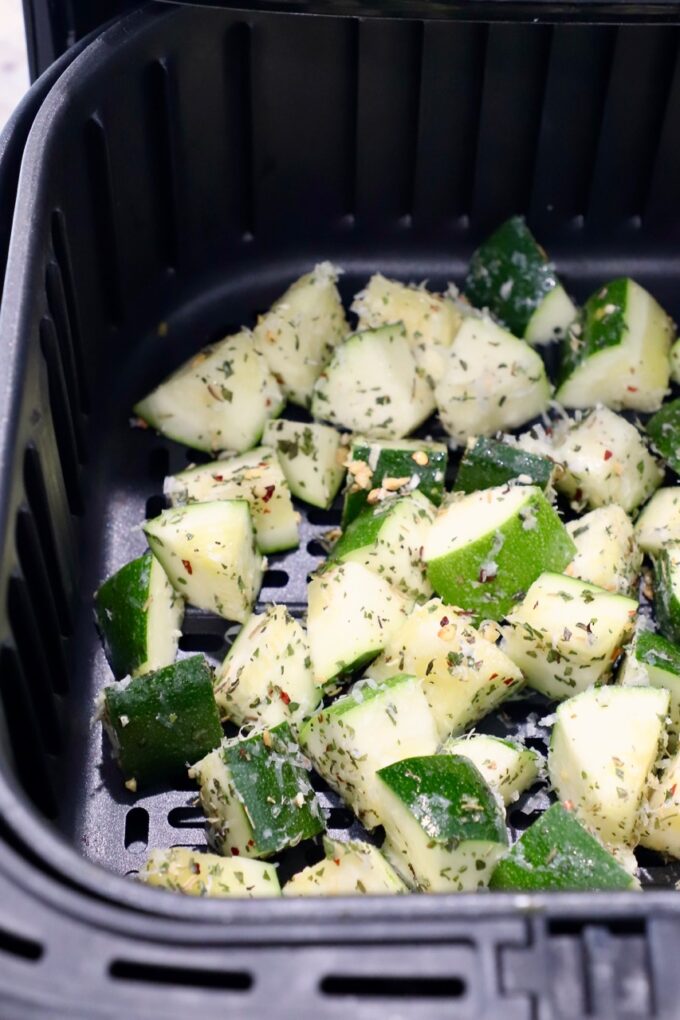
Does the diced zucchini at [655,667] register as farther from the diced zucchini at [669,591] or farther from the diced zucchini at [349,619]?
the diced zucchini at [349,619]

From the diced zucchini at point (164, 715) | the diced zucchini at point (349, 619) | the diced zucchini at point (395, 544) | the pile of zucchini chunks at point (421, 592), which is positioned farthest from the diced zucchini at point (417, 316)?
the diced zucchini at point (164, 715)

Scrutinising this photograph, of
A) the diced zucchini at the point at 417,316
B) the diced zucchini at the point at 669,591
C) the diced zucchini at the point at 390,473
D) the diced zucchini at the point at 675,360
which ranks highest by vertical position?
the diced zucchini at the point at 417,316

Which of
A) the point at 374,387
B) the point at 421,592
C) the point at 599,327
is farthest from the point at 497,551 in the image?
the point at 599,327

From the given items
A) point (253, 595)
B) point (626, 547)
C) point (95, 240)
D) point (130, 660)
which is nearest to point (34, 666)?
point (130, 660)

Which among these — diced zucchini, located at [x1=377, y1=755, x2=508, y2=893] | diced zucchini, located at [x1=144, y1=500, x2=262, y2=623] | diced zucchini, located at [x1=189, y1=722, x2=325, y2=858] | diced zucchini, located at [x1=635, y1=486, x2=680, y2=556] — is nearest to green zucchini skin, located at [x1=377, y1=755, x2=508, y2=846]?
diced zucchini, located at [x1=377, y1=755, x2=508, y2=893]

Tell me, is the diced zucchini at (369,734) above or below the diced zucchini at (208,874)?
above

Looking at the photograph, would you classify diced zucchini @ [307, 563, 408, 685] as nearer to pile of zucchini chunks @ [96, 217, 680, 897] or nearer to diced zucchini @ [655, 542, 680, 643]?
pile of zucchini chunks @ [96, 217, 680, 897]

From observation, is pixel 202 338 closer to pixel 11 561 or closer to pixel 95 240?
pixel 95 240
